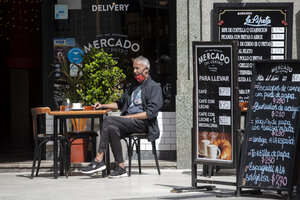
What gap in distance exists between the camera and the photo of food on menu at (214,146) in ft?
24.9

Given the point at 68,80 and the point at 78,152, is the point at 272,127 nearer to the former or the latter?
the point at 78,152

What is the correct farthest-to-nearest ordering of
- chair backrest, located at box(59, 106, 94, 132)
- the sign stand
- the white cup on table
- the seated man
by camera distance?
chair backrest, located at box(59, 106, 94, 132) < the white cup on table < the seated man < the sign stand

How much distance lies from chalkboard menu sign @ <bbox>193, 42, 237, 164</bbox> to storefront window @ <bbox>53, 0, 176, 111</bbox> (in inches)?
121

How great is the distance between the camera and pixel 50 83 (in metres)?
10.9

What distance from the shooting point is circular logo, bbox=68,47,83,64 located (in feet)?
35.9

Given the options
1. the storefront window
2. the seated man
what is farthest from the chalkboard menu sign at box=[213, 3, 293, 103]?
the seated man

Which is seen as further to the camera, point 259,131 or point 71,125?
point 71,125

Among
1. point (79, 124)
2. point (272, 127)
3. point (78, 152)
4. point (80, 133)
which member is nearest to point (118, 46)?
point (79, 124)

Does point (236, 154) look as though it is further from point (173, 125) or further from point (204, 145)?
point (173, 125)

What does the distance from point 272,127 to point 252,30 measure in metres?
3.28

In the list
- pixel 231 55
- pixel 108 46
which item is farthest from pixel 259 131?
pixel 108 46

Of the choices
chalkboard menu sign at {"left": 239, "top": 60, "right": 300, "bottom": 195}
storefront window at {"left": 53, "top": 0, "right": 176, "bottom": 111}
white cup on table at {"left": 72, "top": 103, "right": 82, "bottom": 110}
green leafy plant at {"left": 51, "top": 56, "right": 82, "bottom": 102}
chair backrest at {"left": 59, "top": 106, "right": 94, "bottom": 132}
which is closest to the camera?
chalkboard menu sign at {"left": 239, "top": 60, "right": 300, "bottom": 195}

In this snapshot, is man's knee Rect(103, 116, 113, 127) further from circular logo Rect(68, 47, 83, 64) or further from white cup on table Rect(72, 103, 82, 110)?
circular logo Rect(68, 47, 83, 64)

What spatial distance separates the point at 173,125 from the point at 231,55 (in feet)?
11.4
